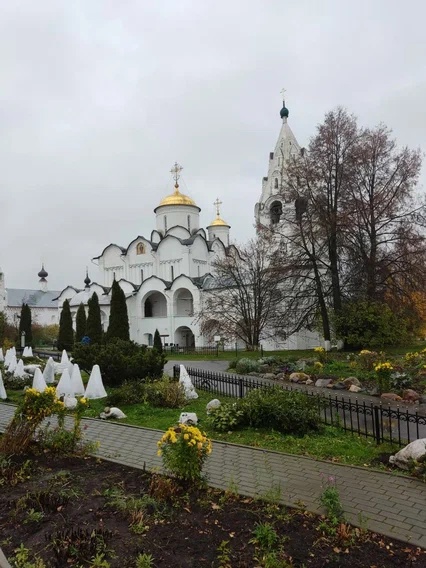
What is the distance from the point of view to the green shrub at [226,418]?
8.49 meters

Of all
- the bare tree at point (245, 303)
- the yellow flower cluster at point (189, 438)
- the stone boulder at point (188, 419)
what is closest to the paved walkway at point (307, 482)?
the yellow flower cluster at point (189, 438)

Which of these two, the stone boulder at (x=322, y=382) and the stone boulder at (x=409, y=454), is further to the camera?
the stone boulder at (x=322, y=382)

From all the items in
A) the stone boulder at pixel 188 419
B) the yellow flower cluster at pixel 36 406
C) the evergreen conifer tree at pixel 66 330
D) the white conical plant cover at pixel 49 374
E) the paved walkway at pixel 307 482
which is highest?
the evergreen conifer tree at pixel 66 330

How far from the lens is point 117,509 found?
4805 millimetres

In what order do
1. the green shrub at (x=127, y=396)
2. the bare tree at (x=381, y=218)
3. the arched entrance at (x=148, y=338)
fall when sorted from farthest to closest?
the arched entrance at (x=148, y=338) < the bare tree at (x=381, y=218) < the green shrub at (x=127, y=396)

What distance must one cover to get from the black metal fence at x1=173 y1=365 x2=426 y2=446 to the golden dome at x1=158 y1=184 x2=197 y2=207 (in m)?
37.1

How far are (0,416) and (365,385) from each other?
381 inches

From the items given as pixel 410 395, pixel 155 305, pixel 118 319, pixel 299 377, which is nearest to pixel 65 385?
pixel 299 377

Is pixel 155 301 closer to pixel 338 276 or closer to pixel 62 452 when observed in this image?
pixel 338 276

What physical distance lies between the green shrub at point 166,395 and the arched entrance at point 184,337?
3221cm

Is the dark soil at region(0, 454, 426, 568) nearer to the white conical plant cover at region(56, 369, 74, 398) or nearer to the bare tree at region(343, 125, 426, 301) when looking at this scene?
the white conical plant cover at region(56, 369, 74, 398)

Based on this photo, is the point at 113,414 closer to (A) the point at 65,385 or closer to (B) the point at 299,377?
(A) the point at 65,385

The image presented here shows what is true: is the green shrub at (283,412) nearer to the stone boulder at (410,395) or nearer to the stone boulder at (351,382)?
the stone boulder at (410,395)

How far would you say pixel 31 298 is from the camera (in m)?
70.2
